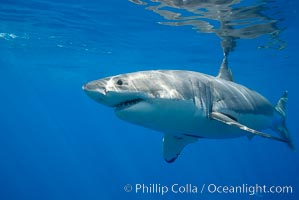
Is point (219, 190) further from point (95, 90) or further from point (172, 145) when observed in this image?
point (95, 90)

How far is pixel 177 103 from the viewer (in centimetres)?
454

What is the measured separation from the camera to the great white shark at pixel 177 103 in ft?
13.2

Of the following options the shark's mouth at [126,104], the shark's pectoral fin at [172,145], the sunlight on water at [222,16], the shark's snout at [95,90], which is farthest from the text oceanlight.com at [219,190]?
the shark's snout at [95,90]

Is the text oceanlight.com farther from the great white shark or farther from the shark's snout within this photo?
the shark's snout

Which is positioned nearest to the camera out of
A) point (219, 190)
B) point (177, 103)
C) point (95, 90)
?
point (95, 90)

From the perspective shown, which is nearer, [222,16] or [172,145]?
[172,145]

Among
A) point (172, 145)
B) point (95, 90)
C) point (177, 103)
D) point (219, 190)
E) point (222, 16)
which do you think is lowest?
point (219, 190)

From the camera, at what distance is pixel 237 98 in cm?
630

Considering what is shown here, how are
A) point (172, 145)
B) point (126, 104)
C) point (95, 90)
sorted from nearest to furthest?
point (95, 90), point (126, 104), point (172, 145)

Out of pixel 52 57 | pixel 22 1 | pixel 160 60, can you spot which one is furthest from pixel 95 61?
pixel 22 1

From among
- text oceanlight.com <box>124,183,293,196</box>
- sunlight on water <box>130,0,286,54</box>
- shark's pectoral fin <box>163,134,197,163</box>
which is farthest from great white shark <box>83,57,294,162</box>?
text oceanlight.com <box>124,183,293,196</box>

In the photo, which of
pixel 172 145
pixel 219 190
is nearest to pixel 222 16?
pixel 172 145

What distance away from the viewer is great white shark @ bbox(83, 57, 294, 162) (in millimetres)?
4031

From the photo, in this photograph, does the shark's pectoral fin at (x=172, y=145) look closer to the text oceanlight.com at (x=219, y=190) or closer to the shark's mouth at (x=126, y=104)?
the shark's mouth at (x=126, y=104)
